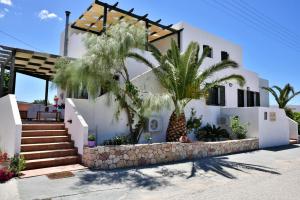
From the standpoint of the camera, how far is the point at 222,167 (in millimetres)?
10328

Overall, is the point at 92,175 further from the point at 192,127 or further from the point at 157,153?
the point at 192,127

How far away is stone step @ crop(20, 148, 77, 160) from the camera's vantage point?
891cm

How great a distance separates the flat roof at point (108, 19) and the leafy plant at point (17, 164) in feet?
31.9

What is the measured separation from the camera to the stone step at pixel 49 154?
8914 mm

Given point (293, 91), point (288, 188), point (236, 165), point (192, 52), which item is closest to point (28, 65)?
point (192, 52)

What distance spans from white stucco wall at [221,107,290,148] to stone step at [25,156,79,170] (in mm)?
11502

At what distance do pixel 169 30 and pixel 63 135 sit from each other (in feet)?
42.5

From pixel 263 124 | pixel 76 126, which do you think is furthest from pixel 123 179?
pixel 263 124

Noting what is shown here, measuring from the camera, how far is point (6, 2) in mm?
15039

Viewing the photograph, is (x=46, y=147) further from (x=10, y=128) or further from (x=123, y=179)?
(x=123, y=179)

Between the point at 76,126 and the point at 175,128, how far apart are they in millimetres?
5291

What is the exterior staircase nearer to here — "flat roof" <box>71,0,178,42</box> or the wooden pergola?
the wooden pergola

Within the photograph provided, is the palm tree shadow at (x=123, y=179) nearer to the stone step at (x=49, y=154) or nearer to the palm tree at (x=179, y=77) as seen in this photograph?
the stone step at (x=49, y=154)

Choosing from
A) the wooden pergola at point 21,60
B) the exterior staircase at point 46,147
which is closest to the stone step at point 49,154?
the exterior staircase at point 46,147
